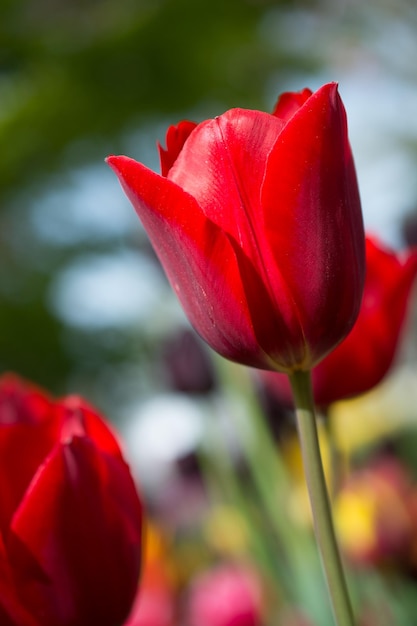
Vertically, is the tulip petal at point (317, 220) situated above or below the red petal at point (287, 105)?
below

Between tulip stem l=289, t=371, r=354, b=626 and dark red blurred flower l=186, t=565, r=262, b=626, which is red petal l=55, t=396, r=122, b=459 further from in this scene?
dark red blurred flower l=186, t=565, r=262, b=626

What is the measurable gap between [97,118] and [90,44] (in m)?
0.23

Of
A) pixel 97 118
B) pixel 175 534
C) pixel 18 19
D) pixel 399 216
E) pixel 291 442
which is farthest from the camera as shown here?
pixel 97 118

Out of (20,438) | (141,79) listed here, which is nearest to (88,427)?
(20,438)

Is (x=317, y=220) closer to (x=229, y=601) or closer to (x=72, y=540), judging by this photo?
(x=72, y=540)

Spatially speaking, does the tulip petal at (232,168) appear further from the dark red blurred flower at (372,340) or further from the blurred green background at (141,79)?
the blurred green background at (141,79)

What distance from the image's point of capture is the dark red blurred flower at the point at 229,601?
1.54 ft

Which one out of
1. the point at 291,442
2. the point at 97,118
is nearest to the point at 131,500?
the point at 291,442

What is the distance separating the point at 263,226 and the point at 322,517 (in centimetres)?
6

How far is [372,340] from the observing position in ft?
0.84

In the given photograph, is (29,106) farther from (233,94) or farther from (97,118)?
(233,94)

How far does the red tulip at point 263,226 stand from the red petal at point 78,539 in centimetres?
5

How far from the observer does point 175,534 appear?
101 cm

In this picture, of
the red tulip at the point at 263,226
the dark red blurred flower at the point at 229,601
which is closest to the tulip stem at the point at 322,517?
the red tulip at the point at 263,226
